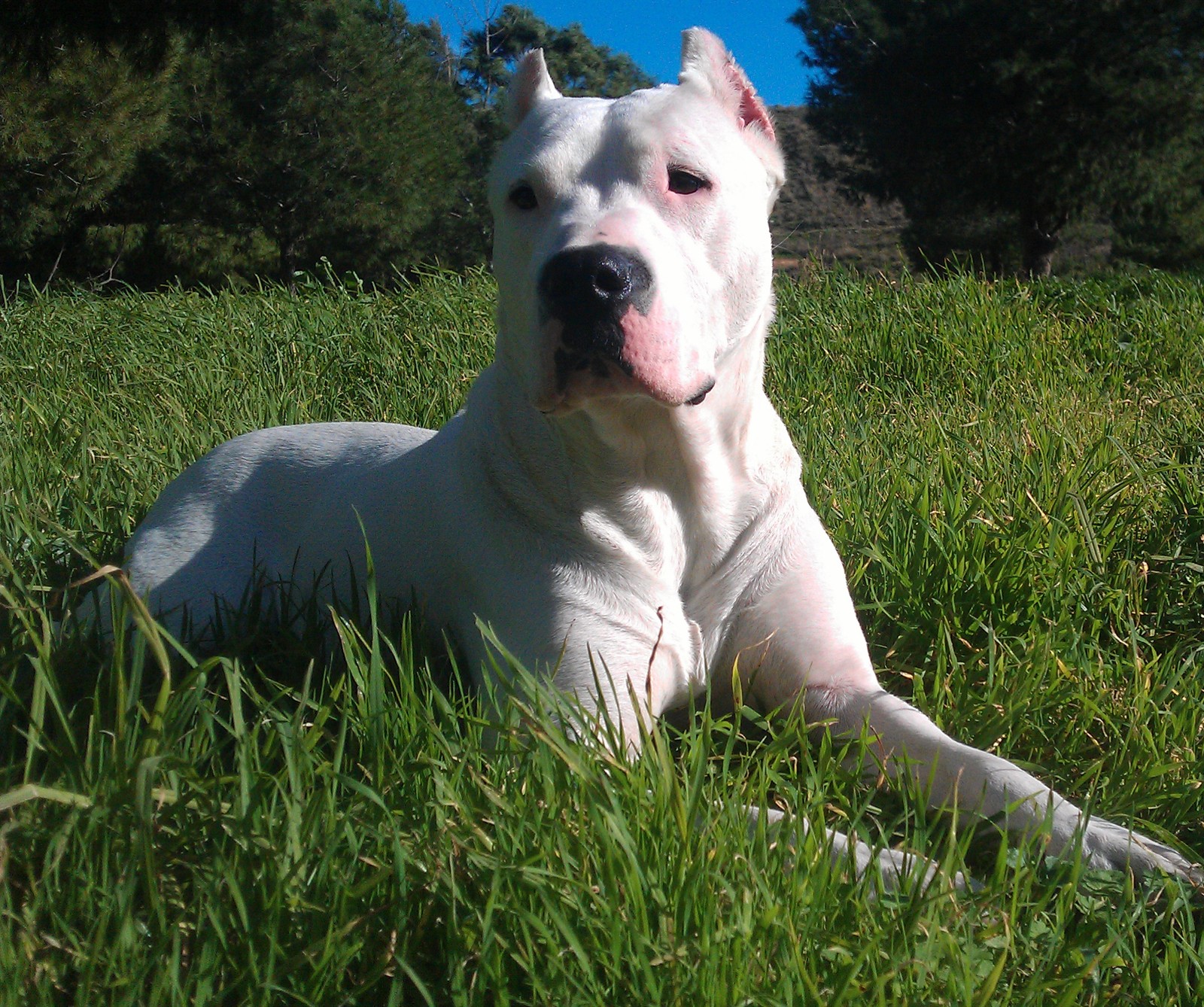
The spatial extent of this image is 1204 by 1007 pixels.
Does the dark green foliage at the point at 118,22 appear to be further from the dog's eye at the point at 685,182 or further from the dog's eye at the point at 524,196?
the dog's eye at the point at 685,182

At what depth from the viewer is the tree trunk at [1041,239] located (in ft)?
86.7

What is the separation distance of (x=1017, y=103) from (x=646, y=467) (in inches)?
1027

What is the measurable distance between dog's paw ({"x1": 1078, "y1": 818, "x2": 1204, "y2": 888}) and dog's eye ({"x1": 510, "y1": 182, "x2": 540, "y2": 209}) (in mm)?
1623

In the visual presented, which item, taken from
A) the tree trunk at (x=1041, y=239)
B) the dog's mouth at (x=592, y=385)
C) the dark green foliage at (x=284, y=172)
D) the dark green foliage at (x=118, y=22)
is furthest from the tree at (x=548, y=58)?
the dog's mouth at (x=592, y=385)

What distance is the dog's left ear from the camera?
261 centimetres

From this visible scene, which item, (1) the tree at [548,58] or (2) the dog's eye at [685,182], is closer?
(2) the dog's eye at [685,182]

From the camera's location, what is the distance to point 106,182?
18.9 metres

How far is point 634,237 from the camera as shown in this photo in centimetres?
212

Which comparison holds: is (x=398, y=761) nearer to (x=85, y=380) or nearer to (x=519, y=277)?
(x=519, y=277)

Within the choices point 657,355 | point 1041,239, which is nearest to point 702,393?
point 657,355

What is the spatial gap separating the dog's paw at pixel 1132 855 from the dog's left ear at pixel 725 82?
5.45ft

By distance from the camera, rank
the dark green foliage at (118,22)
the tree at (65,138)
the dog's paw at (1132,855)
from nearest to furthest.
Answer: the dog's paw at (1132,855) < the dark green foliage at (118,22) < the tree at (65,138)

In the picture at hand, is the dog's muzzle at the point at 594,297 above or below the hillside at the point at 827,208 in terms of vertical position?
below

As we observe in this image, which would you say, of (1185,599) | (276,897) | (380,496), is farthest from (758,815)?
(1185,599)
